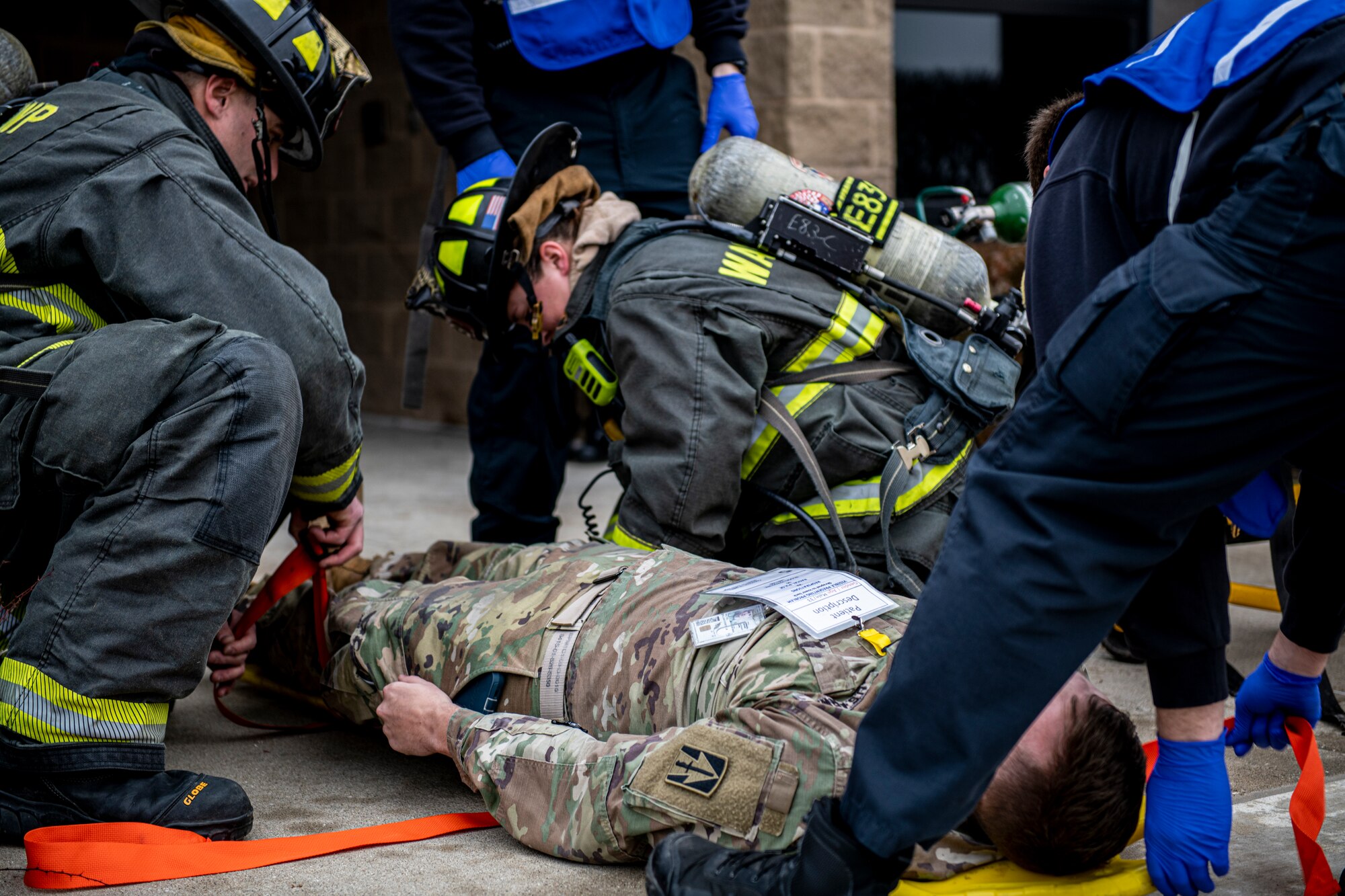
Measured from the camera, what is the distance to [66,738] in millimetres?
1883

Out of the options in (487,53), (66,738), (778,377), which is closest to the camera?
(66,738)

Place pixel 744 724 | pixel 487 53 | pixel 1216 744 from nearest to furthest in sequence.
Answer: pixel 1216 744 < pixel 744 724 < pixel 487 53

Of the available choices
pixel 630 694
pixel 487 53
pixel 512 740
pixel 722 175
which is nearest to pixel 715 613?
pixel 630 694

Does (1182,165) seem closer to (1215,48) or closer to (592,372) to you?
(1215,48)

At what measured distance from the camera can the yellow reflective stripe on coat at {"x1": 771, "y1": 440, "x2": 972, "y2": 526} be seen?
103 inches

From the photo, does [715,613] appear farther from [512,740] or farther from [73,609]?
[73,609]

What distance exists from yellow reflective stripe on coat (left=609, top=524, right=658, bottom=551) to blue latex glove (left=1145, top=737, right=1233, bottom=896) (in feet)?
3.65

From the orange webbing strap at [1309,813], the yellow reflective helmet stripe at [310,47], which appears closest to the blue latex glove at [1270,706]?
the orange webbing strap at [1309,813]

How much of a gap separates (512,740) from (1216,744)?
3.22 ft

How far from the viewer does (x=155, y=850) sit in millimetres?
1823

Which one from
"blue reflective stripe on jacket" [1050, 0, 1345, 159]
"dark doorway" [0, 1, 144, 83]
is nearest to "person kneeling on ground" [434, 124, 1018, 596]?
"blue reflective stripe on jacket" [1050, 0, 1345, 159]

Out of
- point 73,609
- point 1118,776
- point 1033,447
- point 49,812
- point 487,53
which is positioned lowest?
point 49,812

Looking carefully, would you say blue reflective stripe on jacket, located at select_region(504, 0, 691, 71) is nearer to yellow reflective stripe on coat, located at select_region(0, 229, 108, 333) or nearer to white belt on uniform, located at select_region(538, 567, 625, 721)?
yellow reflective stripe on coat, located at select_region(0, 229, 108, 333)

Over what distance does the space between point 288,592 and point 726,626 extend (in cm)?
108
